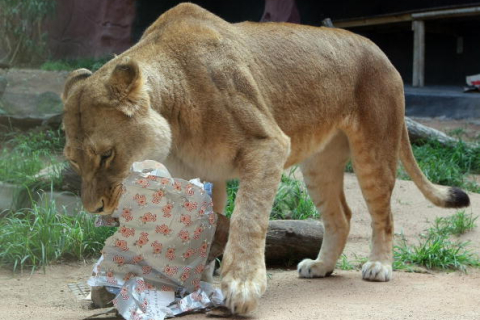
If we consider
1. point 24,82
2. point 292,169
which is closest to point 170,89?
point 292,169

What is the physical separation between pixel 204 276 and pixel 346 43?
197 centimetres

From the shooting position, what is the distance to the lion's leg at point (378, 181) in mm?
4828

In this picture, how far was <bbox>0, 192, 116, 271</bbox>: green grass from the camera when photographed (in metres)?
4.88

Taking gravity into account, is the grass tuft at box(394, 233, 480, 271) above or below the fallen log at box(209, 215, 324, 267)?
below

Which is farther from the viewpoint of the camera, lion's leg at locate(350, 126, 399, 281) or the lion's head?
lion's leg at locate(350, 126, 399, 281)

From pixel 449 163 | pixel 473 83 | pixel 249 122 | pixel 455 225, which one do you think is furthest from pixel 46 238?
pixel 473 83

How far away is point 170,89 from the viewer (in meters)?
3.84

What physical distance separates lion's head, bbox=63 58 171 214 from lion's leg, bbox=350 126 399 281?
1740 millimetres

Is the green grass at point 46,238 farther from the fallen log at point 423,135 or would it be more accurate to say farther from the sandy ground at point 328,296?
the fallen log at point 423,135

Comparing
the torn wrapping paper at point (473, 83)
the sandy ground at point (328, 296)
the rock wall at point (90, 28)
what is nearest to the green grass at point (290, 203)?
the sandy ground at point (328, 296)

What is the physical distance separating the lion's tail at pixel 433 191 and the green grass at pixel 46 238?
222 centimetres

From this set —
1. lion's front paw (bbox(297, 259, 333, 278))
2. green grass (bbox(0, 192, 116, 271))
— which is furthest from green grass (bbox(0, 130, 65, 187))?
lion's front paw (bbox(297, 259, 333, 278))

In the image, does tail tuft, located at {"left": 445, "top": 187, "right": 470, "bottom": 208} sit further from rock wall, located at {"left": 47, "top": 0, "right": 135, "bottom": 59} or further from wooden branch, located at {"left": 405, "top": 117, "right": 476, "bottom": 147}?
rock wall, located at {"left": 47, "top": 0, "right": 135, "bottom": 59}

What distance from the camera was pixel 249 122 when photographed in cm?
388
